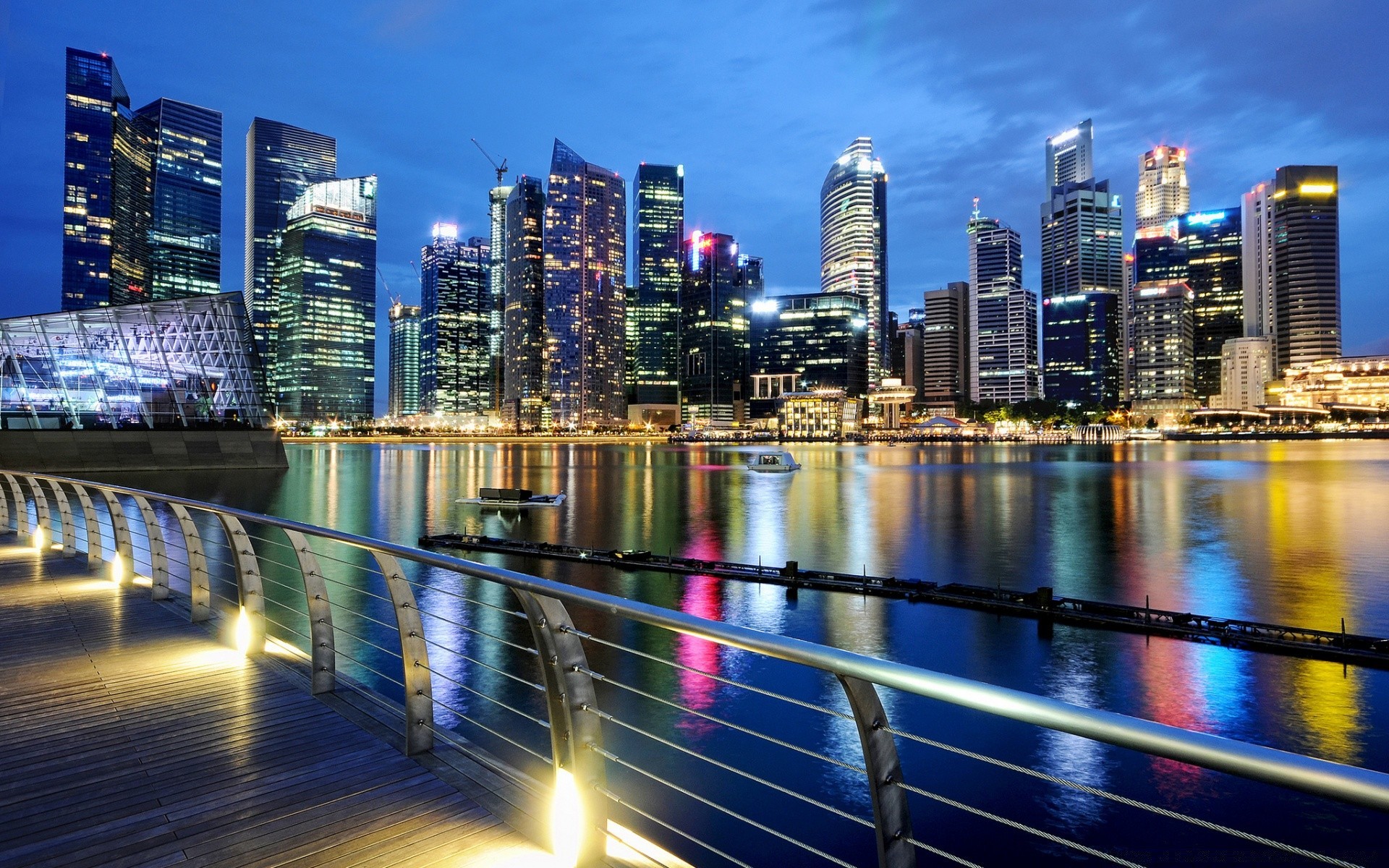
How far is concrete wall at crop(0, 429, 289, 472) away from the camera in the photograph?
209ft

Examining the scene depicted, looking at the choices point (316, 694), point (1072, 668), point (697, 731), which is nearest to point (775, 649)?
point (316, 694)

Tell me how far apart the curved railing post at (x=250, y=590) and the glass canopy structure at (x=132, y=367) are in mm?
74598

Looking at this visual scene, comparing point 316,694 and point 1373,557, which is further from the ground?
point 316,694

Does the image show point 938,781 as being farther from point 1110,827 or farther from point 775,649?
point 775,649

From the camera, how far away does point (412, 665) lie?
5391 mm

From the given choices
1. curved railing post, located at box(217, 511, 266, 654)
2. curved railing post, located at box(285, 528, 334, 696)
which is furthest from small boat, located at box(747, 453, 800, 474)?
curved railing post, located at box(285, 528, 334, 696)

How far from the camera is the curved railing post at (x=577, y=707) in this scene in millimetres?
4047

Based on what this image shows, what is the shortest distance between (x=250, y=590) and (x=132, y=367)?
8054 cm

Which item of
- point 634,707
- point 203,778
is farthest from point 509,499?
point 203,778

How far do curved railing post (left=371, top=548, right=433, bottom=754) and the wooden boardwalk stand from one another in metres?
0.19

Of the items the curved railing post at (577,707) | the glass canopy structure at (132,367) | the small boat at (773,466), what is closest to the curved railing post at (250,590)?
the curved railing post at (577,707)

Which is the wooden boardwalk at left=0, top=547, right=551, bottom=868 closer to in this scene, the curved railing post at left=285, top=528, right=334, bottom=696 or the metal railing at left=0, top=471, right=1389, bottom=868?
the curved railing post at left=285, top=528, right=334, bottom=696

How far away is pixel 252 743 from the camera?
Result: 5.76 meters

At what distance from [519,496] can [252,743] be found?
47481 millimetres
